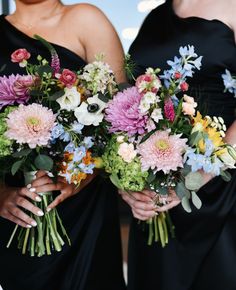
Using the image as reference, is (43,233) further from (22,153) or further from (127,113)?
(127,113)

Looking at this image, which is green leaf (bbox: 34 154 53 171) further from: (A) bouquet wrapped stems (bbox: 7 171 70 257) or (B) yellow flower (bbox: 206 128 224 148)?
(B) yellow flower (bbox: 206 128 224 148)

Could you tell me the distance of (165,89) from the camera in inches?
52.9

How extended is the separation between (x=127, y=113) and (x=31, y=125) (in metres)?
0.22

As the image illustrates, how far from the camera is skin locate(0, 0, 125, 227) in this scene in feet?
4.98

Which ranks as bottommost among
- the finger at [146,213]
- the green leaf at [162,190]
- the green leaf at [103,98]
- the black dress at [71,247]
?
the black dress at [71,247]

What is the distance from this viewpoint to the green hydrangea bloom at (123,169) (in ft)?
4.41

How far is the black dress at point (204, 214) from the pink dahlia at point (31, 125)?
0.46 m

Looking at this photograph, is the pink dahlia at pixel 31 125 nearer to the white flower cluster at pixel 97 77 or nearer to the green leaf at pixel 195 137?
the white flower cluster at pixel 97 77

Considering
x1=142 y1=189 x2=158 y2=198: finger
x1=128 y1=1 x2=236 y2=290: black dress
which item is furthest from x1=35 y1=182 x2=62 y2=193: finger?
x1=128 y1=1 x2=236 y2=290: black dress

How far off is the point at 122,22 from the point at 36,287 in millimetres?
1635

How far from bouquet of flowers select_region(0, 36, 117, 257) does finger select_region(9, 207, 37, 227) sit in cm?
14

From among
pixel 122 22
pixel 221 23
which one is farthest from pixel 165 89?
pixel 122 22

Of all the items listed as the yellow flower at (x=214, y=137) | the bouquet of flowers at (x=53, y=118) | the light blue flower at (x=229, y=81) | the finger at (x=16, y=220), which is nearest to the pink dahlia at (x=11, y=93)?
the bouquet of flowers at (x=53, y=118)

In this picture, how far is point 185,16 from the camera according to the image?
68.4 inches
